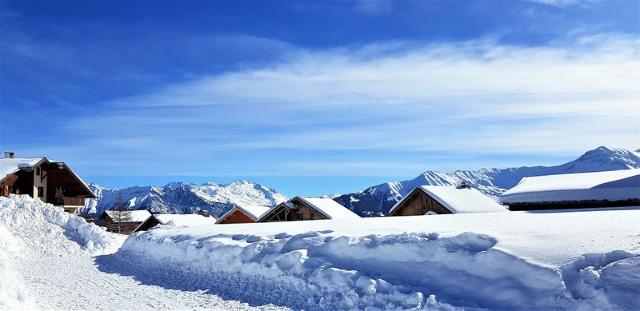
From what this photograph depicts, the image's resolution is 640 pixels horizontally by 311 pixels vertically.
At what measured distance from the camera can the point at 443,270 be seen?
12148mm

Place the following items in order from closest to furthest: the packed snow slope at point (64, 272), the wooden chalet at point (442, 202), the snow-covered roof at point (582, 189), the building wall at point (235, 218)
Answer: the packed snow slope at point (64, 272) → the snow-covered roof at point (582, 189) → the wooden chalet at point (442, 202) → the building wall at point (235, 218)

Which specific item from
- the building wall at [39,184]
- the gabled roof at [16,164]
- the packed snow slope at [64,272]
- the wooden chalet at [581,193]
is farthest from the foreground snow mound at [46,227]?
the wooden chalet at [581,193]

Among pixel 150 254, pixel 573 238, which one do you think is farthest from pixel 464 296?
pixel 150 254

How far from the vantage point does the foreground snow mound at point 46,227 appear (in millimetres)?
30297

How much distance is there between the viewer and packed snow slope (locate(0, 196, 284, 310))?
12430mm

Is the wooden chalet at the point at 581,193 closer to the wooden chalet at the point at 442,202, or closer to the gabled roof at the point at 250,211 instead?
the wooden chalet at the point at 442,202

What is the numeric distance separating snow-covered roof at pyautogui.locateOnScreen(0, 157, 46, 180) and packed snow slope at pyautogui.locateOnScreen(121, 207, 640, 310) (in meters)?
35.2

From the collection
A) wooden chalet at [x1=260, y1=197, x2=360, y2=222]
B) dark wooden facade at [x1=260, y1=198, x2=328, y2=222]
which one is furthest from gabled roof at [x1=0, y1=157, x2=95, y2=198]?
wooden chalet at [x1=260, y1=197, x2=360, y2=222]

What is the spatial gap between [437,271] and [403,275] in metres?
0.89

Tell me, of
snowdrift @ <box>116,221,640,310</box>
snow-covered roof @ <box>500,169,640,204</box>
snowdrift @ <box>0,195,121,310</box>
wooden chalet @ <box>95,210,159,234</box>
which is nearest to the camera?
snowdrift @ <box>116,221,640,310</box>

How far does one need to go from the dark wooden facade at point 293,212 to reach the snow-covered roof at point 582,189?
1619 cm

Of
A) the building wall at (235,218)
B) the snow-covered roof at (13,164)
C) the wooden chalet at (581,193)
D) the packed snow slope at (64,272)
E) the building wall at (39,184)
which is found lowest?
the packed snow slope at (64,272)

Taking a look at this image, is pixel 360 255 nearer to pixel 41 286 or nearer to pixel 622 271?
pixel 622 271

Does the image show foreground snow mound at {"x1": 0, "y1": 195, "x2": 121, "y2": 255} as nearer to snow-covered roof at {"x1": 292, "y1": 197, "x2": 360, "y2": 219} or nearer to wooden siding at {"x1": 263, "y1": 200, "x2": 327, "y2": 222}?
wooden siding at {"x1": 263, "y1": 200, "x2": 327, "y2": 222}
